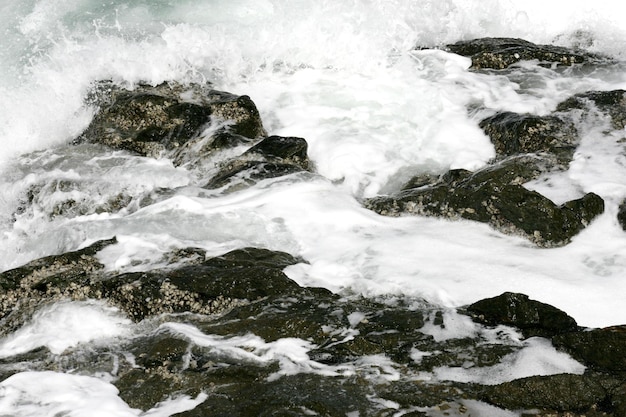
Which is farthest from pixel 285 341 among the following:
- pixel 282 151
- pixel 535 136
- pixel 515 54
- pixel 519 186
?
pixel 515 54

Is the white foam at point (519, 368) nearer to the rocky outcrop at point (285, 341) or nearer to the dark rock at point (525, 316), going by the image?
the rocky outcrop at point (285, 341)

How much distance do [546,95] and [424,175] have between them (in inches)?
85.5

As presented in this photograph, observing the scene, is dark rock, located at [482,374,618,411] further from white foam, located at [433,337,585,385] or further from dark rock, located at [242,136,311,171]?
dark rock, located at [242,136,311,171]

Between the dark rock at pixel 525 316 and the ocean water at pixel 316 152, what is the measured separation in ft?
0.55

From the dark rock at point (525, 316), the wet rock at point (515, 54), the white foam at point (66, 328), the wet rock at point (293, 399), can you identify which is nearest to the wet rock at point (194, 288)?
the white foam at point (66, 328)

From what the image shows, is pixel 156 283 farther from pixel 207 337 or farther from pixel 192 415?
pixel 192 415

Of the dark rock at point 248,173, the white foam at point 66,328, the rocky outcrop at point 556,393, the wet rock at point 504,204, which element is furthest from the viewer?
the dark rock at point 248,173

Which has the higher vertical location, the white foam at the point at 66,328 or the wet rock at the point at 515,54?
the wet rock at the point at 515,54

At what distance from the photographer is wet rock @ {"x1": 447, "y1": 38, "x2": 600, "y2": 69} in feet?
29.4

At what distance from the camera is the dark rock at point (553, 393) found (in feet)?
11.5

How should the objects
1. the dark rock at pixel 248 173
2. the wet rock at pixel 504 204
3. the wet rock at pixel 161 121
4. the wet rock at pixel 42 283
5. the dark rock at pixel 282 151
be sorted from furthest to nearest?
the wet rock at pixel 161 121, the dark rock at pixel 282 151, the dark rock at pixel 248 173, the wet rock at pixel 504 204, the wet rock at pixel 42 283

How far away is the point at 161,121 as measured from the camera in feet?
25.1

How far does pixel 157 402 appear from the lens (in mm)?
3955

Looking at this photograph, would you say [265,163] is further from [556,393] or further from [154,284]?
[556,393]
